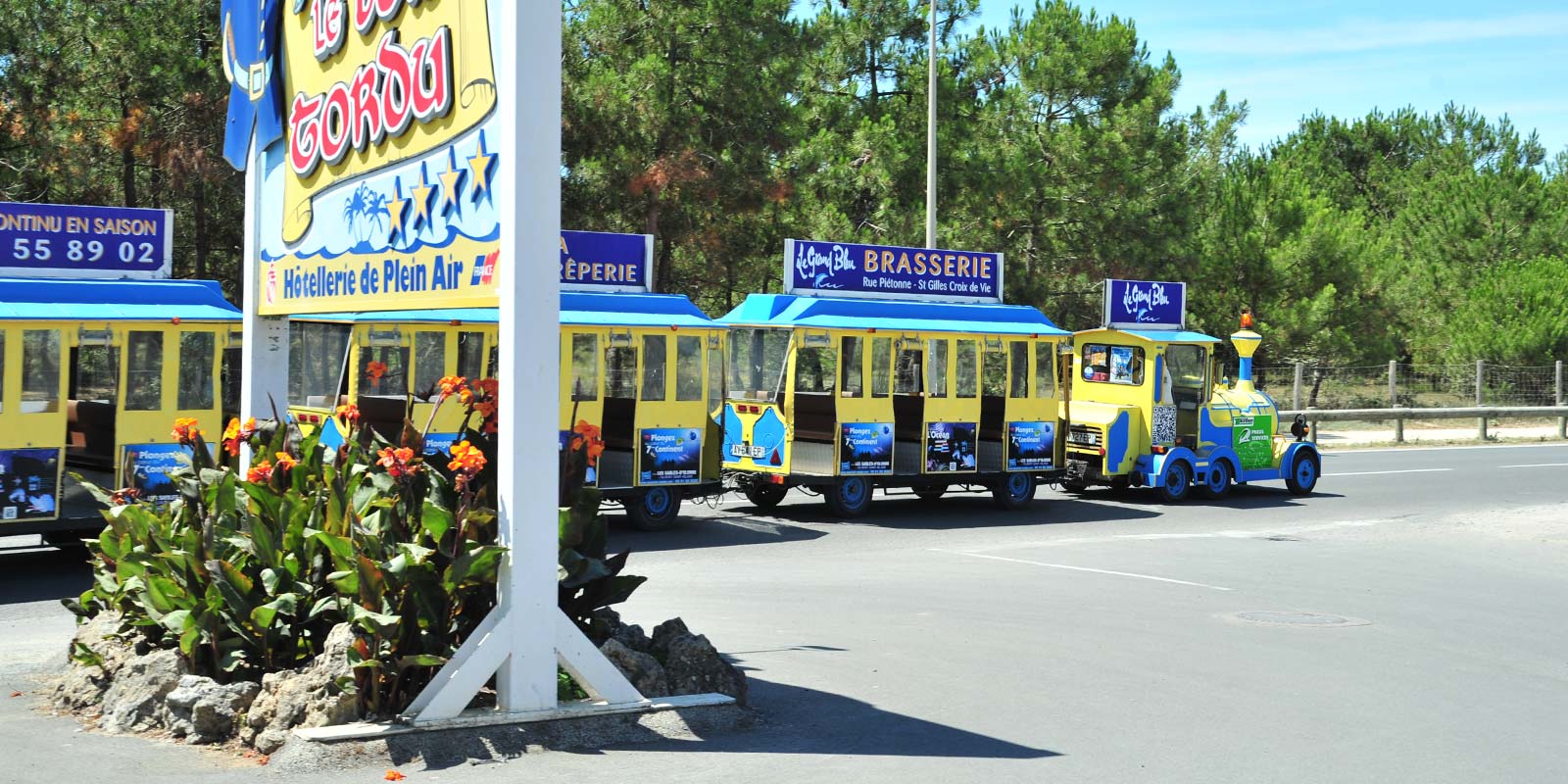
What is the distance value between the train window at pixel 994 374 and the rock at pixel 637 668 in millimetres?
11955

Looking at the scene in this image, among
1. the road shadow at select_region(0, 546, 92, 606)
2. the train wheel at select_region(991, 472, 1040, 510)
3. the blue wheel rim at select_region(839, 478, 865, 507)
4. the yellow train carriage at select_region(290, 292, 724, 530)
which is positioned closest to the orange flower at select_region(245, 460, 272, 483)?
the road shadow at select_region(0, 546, 92, 606)

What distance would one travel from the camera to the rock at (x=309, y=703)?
6.77m

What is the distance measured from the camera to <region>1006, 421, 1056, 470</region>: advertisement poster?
19406mm

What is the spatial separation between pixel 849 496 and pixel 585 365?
4087 mm

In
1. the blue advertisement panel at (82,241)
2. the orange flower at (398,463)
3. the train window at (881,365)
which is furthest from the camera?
the train window at (881,365)

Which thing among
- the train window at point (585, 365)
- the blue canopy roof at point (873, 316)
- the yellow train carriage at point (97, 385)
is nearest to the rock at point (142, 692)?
the yellow train carriage at point (97, 385)

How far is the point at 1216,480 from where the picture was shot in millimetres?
21641

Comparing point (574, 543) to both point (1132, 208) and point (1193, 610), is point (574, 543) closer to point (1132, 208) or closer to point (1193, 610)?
point (1193, 610)

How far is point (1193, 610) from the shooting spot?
11.9 m

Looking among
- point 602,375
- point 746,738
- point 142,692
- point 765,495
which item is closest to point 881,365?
point 765,495

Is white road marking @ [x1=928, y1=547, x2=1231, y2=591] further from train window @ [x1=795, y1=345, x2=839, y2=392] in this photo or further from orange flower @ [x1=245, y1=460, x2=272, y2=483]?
orange flower @ [x1=245, y1=460, x2=272, y2=483]

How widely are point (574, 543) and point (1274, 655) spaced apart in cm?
503

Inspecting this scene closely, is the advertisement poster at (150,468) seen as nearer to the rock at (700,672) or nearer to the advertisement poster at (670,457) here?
the advertisement poster at (670,457)

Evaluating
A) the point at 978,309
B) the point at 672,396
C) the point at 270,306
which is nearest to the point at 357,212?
the point at 270,306
